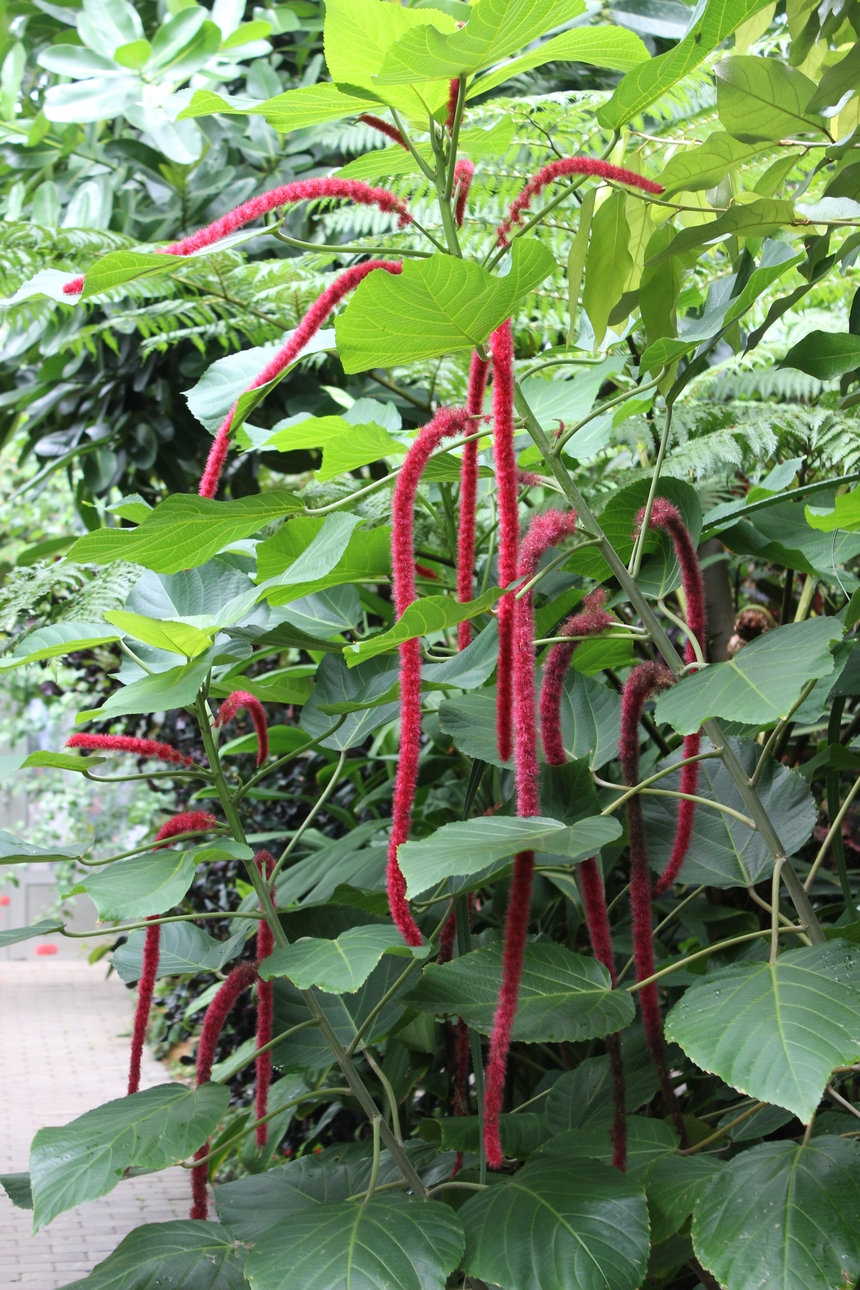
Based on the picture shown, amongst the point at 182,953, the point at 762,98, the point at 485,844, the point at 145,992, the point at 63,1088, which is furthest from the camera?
the point at 63,1088

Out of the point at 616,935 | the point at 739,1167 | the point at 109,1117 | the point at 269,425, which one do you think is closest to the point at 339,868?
the point at 616,935

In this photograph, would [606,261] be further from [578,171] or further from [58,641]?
[58,641]

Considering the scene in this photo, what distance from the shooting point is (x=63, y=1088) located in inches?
102

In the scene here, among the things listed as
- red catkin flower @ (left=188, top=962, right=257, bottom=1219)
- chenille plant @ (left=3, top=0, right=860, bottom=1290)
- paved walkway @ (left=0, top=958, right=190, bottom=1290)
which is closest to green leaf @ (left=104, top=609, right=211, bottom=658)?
chenille plant @ (left=3, top=0, right=860, bottom=1290)

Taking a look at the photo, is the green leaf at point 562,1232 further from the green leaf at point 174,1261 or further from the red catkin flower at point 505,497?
the red catkin flower at point 505,497

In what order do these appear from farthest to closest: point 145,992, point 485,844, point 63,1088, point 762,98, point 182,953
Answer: point 63,1088, point 182,953, point 145,992, point 762,98, point 485,844

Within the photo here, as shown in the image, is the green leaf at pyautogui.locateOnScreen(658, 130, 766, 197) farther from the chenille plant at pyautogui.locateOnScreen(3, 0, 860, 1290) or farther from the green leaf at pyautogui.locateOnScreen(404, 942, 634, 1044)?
the green leaf at pyautogui.locateOnScreen(404, 942, 634, 1044)

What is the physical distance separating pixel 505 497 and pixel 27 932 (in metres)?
0.41

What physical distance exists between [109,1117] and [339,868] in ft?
1.38

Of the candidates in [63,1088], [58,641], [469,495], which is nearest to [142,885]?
[58,641]

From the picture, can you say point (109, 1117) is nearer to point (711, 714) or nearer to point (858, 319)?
point (711, 714)

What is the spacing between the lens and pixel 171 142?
1.77m

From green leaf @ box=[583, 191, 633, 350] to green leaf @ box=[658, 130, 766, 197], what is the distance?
3cm

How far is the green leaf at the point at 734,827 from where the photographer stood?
74 cm
